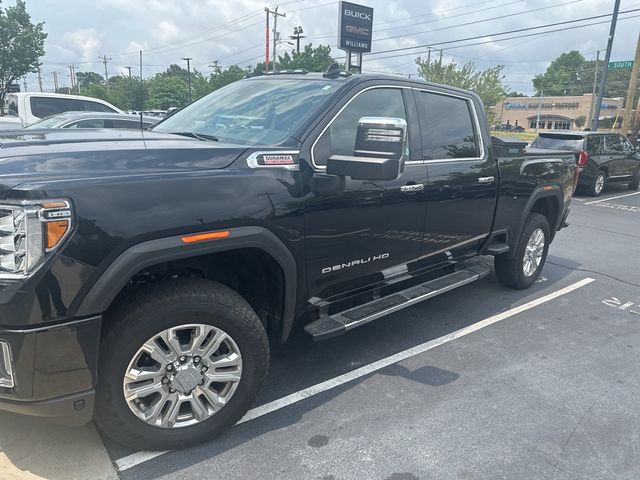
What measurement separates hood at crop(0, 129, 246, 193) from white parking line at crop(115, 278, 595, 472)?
1.44 metres

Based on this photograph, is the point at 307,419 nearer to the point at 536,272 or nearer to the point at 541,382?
the point at 541,382

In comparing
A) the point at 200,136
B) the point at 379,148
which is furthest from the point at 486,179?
the point at 200,136

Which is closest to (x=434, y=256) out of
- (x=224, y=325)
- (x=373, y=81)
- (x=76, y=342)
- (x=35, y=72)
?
(x=373, y=81)

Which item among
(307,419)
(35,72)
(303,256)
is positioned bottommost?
(307,419)

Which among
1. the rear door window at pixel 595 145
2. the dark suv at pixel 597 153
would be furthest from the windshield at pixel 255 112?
the rear door window at pixel 595 145

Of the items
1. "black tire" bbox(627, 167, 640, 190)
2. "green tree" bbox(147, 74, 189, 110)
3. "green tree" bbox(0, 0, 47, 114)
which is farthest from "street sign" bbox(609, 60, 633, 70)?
"green tree" bbox(147, 74, 189, 110)

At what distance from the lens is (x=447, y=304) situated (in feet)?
16.6

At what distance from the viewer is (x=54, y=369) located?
7.06 feet

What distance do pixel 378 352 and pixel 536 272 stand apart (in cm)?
264

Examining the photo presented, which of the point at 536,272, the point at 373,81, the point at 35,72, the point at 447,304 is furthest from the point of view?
the point at 35,72

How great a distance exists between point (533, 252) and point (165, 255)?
4324mm

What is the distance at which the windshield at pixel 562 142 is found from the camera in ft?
41.8

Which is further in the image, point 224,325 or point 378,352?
point 378,352

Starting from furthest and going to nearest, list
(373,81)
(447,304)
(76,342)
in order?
(447,304), (373,81), (76,342)
